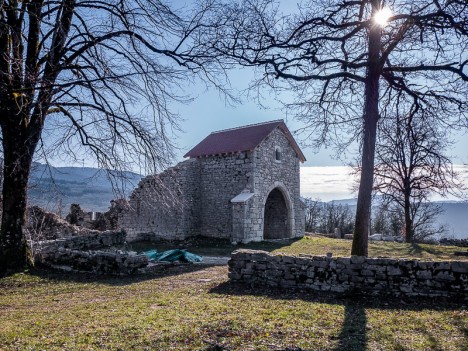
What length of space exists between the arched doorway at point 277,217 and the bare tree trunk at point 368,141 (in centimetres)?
1330

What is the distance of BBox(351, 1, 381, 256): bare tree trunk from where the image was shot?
820 centimetres

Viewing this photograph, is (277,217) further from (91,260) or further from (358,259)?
(358,259)

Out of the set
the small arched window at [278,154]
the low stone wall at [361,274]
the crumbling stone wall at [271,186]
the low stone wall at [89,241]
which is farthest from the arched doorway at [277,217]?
the low stone wall at [361,274]

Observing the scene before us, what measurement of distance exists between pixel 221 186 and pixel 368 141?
12.6m

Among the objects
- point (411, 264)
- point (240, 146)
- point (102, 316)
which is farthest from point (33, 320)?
point (240, 146)

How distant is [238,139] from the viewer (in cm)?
2084

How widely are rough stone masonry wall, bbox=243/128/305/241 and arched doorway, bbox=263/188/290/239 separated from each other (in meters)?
0.37

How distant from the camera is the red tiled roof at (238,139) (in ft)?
64.3

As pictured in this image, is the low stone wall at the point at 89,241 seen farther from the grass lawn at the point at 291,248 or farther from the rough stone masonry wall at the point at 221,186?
the rough stone masonry wall at the point at 221,186

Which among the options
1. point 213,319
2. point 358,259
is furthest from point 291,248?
point 213,319

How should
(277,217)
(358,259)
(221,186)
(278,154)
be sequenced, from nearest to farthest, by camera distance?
(358,259)
(221,186)
(278,154)
(277,217)

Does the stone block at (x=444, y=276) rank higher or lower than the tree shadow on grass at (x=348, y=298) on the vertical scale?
higher

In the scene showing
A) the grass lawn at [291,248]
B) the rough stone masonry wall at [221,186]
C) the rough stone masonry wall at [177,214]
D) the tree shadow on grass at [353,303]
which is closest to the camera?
the tree shadow on grass at [353,303]

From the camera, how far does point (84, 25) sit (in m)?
8.30
